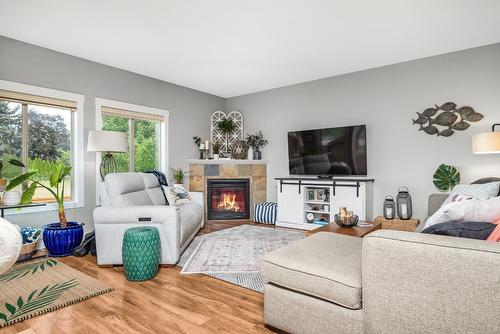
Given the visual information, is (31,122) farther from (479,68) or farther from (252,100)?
(479,68)

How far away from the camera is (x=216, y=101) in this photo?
19.7 ft

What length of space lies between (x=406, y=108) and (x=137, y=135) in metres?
4.08

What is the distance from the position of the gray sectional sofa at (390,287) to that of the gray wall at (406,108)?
9.34 feet

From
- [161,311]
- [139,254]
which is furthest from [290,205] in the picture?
[161,311]

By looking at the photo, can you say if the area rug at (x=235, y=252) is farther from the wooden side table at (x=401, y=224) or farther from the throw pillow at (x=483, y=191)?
the throw pillow at (x=483, y=191)

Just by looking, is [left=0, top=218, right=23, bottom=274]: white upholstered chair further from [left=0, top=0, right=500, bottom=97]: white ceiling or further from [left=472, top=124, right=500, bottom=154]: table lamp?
[left=472, top=124, right=500, bottom=154]: table lamp

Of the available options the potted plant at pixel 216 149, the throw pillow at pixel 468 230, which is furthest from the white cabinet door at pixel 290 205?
the throw pillow at pixel 468 230

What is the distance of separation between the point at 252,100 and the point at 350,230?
3.68 m

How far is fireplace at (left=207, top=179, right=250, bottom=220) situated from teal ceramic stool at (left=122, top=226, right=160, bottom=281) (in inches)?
112

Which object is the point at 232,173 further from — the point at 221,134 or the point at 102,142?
the point at 102,142

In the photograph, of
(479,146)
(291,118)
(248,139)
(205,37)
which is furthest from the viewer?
(248,139)

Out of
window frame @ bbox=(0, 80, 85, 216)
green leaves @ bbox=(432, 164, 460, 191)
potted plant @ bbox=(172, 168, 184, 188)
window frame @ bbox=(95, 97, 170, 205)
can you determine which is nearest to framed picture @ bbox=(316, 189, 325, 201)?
green leaves @ bbox=(432, 164, 460, 191)

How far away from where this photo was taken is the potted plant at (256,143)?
565cm

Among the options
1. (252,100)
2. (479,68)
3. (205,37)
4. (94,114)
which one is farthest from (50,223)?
(479,68)
